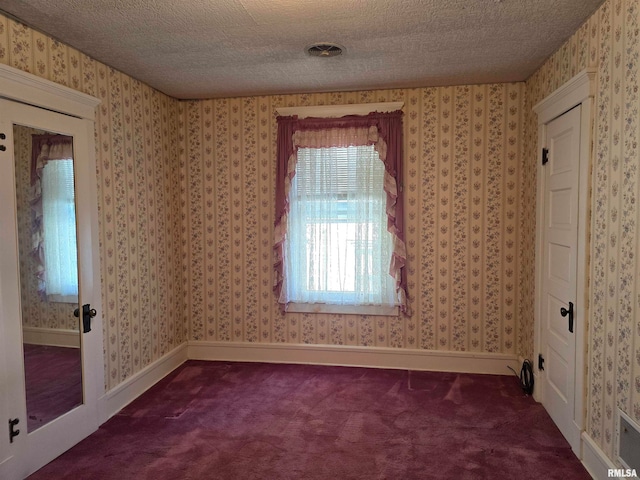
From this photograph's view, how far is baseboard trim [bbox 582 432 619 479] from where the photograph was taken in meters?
2.25

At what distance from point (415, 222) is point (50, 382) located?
2938mm

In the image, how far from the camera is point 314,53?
9.62ft

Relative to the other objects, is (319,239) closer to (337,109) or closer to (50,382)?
(337,109)

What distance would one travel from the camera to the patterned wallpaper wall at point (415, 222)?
378 centimetres

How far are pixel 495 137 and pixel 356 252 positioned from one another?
1.54 m

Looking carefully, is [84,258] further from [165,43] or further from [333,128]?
[333,128]

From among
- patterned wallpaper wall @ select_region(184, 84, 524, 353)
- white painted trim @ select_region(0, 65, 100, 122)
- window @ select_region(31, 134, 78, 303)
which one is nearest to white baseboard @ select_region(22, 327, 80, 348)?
window @ select_region(31, 134, 78, 303)

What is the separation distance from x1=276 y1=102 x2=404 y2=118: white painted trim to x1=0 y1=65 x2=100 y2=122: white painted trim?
1634 millimetres

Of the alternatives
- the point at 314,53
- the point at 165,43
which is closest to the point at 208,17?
the point at 165,43

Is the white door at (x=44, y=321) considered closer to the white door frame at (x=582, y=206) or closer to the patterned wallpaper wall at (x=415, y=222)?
the patterned wallpaper wall at (x=415, y=222)

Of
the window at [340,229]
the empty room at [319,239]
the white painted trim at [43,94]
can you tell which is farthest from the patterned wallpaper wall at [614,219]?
the white painted trim at [43,94]

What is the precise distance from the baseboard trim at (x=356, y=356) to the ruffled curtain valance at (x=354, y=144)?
0.49 metres

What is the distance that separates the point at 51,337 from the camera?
2.63 metres

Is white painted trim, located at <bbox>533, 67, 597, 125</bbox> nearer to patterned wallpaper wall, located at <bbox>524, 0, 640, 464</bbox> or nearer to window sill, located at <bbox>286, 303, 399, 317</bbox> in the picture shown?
patterned wallpaper wall, located at <bbox>524, 0, 640, 464</bbox>
